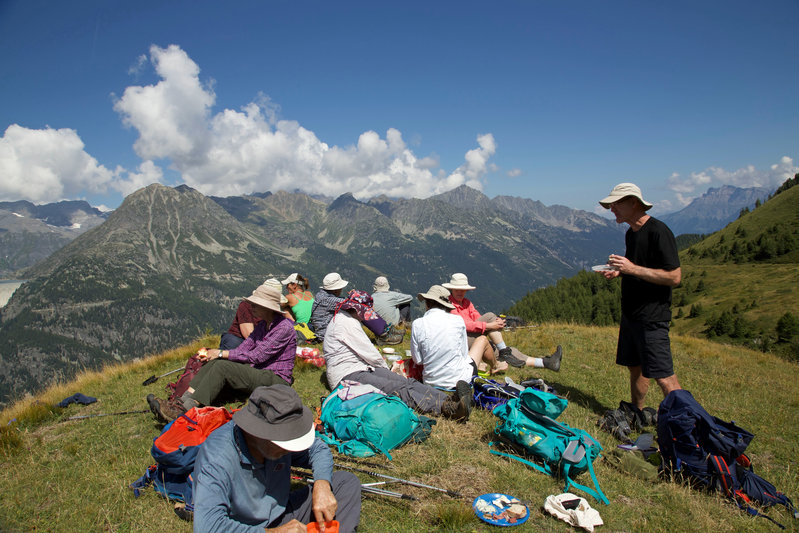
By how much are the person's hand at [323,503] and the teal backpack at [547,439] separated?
2894mm

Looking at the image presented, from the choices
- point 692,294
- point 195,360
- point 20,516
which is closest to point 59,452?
point 20,516

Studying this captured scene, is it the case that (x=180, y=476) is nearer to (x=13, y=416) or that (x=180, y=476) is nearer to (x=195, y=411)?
(x=195, y=411)

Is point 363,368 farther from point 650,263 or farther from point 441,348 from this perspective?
point 650,263

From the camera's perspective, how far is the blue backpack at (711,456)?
4523 millimetres

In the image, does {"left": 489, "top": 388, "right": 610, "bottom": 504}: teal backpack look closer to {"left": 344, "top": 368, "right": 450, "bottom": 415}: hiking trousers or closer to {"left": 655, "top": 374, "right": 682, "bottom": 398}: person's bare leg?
{"left": 344, "top": 368, "right": 450, "bottom": 415}: hiking trousers

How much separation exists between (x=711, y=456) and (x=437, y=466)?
347 cm

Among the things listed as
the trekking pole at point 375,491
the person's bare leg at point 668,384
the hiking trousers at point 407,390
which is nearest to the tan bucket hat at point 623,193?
the person's bare leg at point 668,384

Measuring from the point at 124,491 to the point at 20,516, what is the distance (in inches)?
47.4

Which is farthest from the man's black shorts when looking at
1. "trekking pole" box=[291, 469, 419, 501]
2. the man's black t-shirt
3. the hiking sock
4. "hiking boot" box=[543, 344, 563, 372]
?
the hiking sock

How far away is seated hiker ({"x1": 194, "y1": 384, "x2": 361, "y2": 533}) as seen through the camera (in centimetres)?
294

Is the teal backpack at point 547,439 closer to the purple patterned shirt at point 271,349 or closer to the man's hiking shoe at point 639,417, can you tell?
the man's hiking shoe at point 639,417

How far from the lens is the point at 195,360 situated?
7.80 m

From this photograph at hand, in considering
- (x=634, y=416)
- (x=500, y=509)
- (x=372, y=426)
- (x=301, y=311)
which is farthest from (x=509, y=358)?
(x=301, y=311)

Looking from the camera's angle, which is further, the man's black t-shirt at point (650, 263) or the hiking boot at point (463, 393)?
the hiking boot at point (463, 393)
